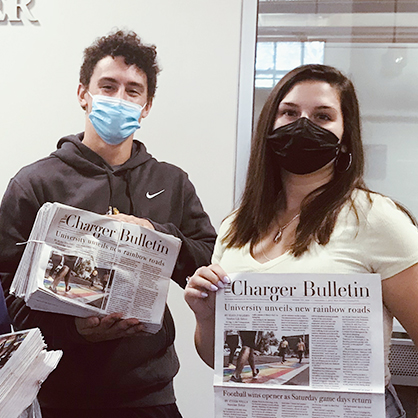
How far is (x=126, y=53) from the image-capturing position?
186cm

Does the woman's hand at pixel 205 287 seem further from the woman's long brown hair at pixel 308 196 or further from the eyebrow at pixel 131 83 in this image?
the eyebrow at pixel 131 83

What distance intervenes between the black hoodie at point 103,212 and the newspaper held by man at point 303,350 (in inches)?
24.7

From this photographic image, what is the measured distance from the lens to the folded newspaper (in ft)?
4.55

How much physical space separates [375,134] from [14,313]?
138 centimetres

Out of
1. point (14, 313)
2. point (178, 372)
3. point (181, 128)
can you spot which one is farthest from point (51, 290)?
point (181, 128)

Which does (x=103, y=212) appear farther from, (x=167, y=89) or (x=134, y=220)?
(x=167, y=89)

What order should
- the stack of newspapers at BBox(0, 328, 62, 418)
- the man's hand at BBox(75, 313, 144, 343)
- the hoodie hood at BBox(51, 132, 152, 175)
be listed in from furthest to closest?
the hoodie hood at BBox(51, 132, 152, 175), the man's hand at BBox(75, 313, 144, 343), the stack of newspapers at BBox(0, 328, 62, 418)

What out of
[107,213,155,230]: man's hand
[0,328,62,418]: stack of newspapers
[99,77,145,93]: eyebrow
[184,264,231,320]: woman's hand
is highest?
[99,77,145,93]: eyebrow

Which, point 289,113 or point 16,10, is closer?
point 289,113

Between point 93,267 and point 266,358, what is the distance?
56cm

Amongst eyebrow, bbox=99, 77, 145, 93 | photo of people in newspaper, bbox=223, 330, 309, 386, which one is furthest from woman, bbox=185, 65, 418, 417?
eyebrow, bbox=99, 77, 145, 93

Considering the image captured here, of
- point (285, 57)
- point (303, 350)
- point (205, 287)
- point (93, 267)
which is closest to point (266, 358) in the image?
point (303, 350)

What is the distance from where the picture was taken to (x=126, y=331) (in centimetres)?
154

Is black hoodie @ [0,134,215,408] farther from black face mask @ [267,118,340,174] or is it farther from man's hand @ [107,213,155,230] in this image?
black face mask @ [267,118,340,174]
